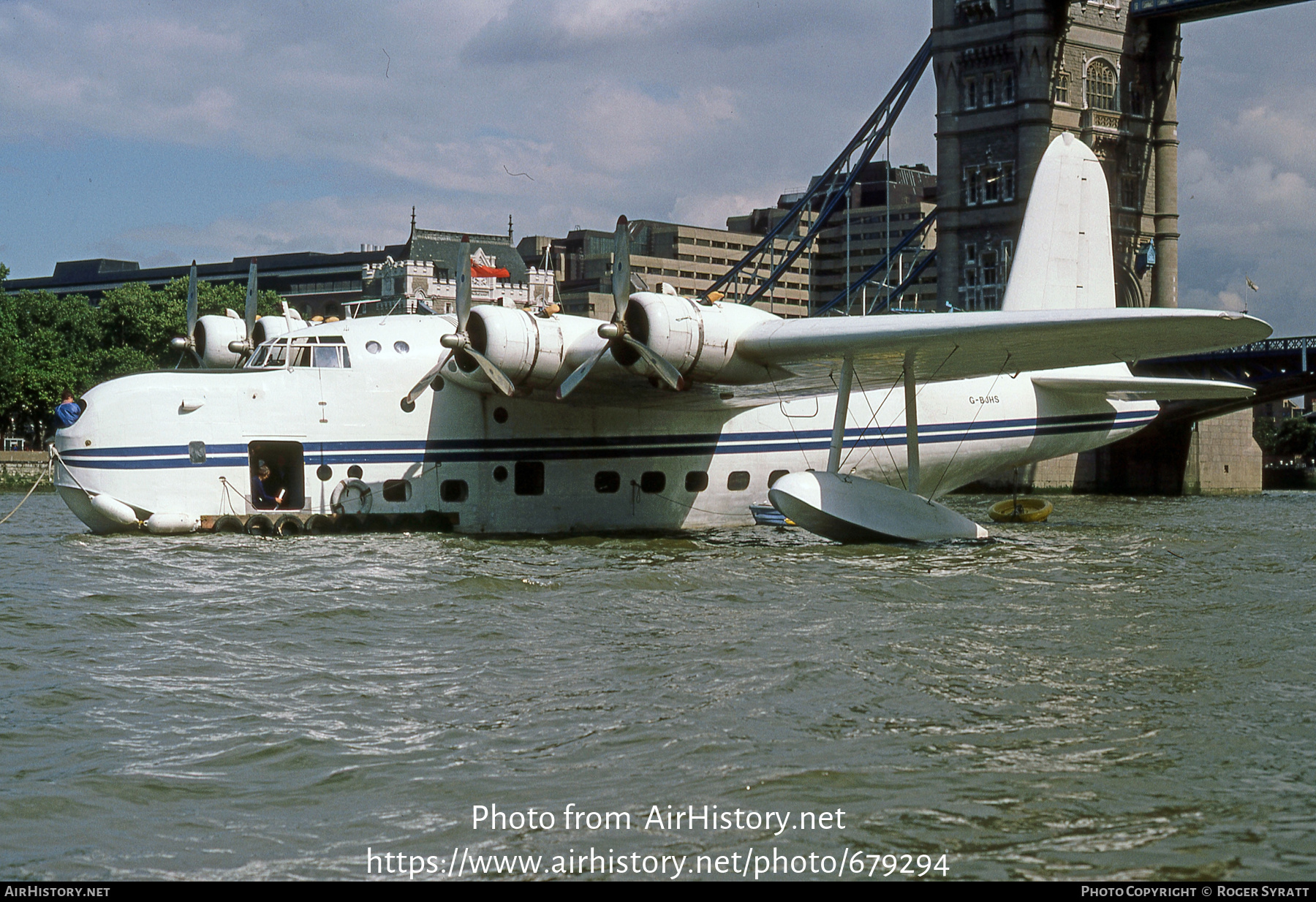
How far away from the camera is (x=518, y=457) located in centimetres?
1886

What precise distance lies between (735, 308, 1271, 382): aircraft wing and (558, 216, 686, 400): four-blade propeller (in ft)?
3.65

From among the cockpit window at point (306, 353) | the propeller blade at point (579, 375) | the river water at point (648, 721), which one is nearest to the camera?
the river water at point (648, 721)

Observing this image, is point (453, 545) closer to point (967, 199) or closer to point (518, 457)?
point (518, 457)

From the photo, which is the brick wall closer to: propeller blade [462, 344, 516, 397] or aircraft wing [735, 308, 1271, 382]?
aircraft wing [735, 308, 1271, 382]

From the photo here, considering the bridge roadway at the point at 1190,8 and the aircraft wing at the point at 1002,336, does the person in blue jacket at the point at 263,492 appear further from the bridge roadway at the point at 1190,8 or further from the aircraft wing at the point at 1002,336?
the bridge roadway at the point at 1190,8

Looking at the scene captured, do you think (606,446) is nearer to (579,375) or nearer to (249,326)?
(579,375)

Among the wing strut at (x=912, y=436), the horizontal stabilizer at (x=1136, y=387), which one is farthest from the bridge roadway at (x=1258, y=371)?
the wing strut at (x=912, y=436)

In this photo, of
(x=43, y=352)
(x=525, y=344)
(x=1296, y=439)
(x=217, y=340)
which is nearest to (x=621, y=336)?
(x=525, y=344)

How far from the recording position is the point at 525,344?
1753cm

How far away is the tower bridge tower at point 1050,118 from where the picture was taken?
78.1 metres

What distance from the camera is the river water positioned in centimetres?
529

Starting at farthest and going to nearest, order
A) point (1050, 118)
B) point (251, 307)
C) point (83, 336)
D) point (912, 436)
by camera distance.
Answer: point (1050, 118), point (83, 336), point (251, 307), point (912, 436)

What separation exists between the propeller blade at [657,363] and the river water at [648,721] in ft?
10.9

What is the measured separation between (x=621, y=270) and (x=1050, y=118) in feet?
222
